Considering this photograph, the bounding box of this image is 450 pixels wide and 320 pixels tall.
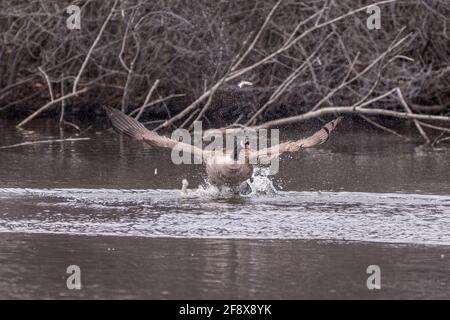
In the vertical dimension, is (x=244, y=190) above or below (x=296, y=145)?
below

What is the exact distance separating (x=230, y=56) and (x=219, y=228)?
25.2ft

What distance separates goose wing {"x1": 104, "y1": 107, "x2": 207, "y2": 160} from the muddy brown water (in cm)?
41

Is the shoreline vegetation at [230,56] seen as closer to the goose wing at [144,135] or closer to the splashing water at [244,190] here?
the goose wing at [144,135]

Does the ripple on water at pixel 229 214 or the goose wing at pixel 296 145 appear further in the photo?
the goose wing at pixel 296 145

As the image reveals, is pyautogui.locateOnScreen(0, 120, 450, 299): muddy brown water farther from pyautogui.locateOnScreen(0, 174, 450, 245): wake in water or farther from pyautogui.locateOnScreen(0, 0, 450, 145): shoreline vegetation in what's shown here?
pyautogui.locateOnScreen(0, 0, 450, 145): shoreline vegetation

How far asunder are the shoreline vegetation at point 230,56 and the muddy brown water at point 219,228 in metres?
2.61

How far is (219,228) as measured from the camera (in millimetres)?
9695

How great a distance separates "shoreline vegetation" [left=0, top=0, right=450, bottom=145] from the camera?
16938mm

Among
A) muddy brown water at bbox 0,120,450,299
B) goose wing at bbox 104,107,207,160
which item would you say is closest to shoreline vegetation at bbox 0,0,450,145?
muddy brown water at bbox 0,120,450,299

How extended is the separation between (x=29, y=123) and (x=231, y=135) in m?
4.37

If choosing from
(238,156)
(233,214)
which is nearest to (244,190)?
(238,156)

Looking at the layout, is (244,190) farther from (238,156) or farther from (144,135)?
(144,135)

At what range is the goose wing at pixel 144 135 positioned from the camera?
39.3ft

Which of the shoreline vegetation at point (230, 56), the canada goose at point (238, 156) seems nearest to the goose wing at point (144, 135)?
the canada goose at point (238, 156)
